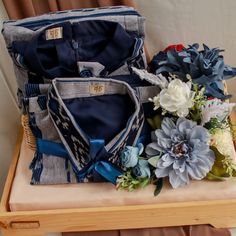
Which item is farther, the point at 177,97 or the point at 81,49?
the point at 81,49

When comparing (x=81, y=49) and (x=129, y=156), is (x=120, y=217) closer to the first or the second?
(x=129, y=156)

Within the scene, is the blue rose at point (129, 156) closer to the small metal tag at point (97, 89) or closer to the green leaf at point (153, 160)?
the green leaf at point (153, 160)

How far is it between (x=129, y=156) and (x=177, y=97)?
17 centimetres

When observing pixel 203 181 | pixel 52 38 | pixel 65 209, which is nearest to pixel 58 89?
pixel 52 38

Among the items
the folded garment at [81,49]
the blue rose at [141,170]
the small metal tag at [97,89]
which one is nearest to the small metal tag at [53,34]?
the folded garment at [81,49]

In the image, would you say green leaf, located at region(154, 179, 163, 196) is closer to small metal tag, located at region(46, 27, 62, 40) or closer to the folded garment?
the folded garment

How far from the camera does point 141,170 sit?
868 millimetres

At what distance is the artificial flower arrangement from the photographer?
85 cm

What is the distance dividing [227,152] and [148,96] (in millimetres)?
232

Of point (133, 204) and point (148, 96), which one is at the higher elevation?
point (148, 96)

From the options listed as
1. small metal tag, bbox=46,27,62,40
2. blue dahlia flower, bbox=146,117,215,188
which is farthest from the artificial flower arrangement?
small metal tag, bbox=46,27,62,40

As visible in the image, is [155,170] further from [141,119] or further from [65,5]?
[65,5]

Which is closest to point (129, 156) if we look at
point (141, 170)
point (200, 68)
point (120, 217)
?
point (141, 170)

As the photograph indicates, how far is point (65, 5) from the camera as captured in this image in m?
1.09
